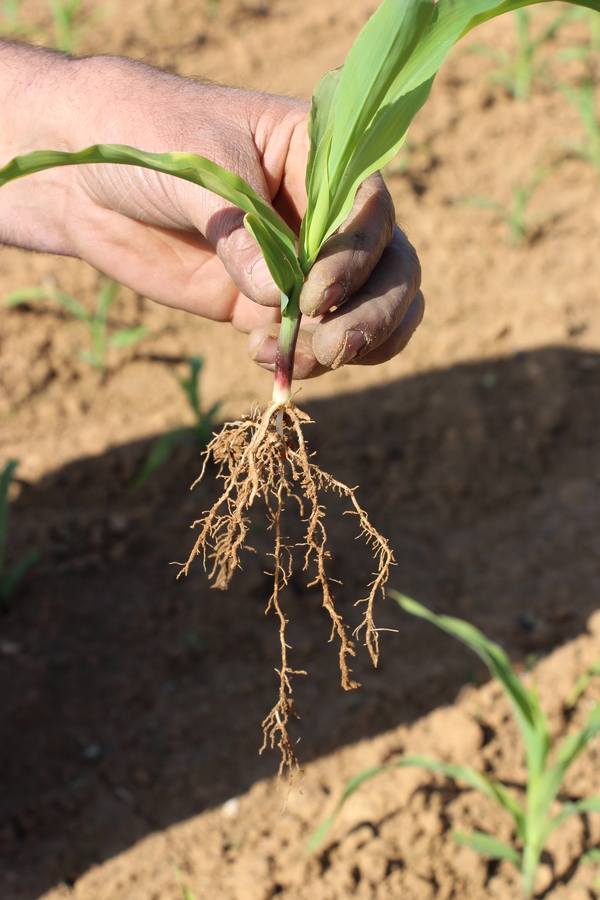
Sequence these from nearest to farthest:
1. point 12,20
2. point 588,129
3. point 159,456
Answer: point 159,456 < point 588,129 < point 12,20

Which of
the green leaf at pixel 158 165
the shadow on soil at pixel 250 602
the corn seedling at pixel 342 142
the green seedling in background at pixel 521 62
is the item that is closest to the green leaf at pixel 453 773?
the shadow on soil at pixel 250 602

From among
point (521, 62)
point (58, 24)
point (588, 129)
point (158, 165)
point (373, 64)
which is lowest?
point (58, 24)

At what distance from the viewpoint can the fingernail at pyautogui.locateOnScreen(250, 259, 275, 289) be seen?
1202mm

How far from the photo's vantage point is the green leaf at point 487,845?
1697 mm

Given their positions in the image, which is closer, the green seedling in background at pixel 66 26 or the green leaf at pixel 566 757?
the green leaf at pixel 566 757

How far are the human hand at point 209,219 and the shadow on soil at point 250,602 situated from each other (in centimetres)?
91

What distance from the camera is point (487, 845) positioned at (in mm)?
1715

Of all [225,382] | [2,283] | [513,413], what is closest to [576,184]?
[513,413]

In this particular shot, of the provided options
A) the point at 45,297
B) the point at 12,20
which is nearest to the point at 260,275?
the point at 45,297

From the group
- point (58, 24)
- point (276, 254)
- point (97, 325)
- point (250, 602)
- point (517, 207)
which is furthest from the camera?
point (58, 24)

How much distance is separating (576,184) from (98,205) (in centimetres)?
261

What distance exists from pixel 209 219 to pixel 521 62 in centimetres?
311

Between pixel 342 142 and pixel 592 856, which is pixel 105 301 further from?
pixel 592 856

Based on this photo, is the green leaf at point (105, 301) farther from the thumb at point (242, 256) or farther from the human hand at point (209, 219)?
the thumb at point (242, 256)
